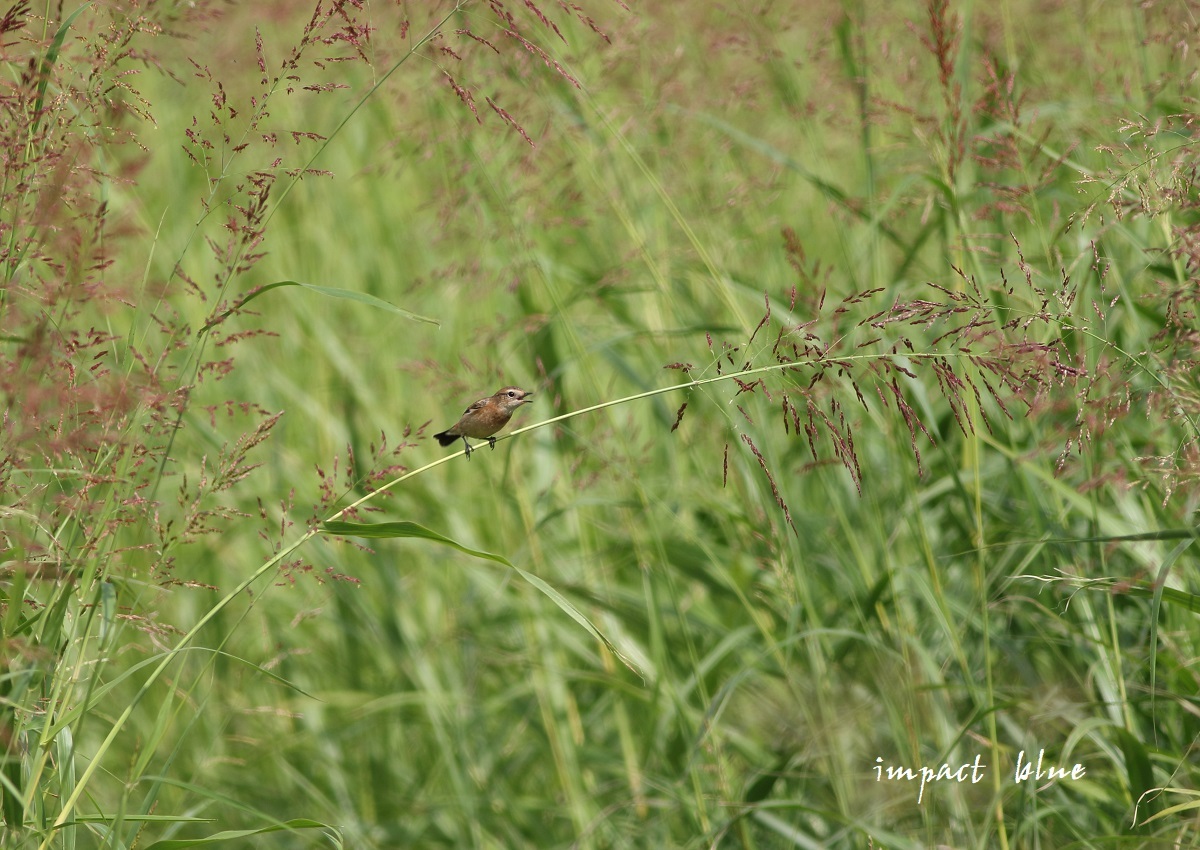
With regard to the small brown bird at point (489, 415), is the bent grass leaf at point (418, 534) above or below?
above

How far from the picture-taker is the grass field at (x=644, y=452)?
1.77 meters

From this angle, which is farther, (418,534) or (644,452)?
(644,452)

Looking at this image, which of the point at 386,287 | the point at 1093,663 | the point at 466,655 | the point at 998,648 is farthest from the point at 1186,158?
the point at 386,287

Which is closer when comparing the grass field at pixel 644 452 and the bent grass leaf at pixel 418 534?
the bent grass leaf at pixel 418 534

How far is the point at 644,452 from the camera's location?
370 cm

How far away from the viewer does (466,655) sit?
12.3 ft

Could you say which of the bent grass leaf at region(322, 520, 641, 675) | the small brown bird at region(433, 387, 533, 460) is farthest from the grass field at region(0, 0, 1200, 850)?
the small brown bird at region(433, 387, 533, 460)

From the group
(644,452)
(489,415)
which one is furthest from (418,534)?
(644,452)

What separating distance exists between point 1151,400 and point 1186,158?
444 millimetres

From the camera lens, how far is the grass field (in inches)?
69.5

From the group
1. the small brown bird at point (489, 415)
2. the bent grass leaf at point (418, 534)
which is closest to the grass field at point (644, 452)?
the bent grass leaf at point (418, 534)

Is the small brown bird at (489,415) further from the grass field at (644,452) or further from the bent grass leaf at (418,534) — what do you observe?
the bent grass leaf at (418,534)

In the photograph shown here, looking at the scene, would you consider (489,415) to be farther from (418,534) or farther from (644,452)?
(418,534)

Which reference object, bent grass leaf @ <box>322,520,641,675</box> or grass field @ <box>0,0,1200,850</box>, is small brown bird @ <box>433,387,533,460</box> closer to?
grass field @ <box>0,0,1200,850</box>
